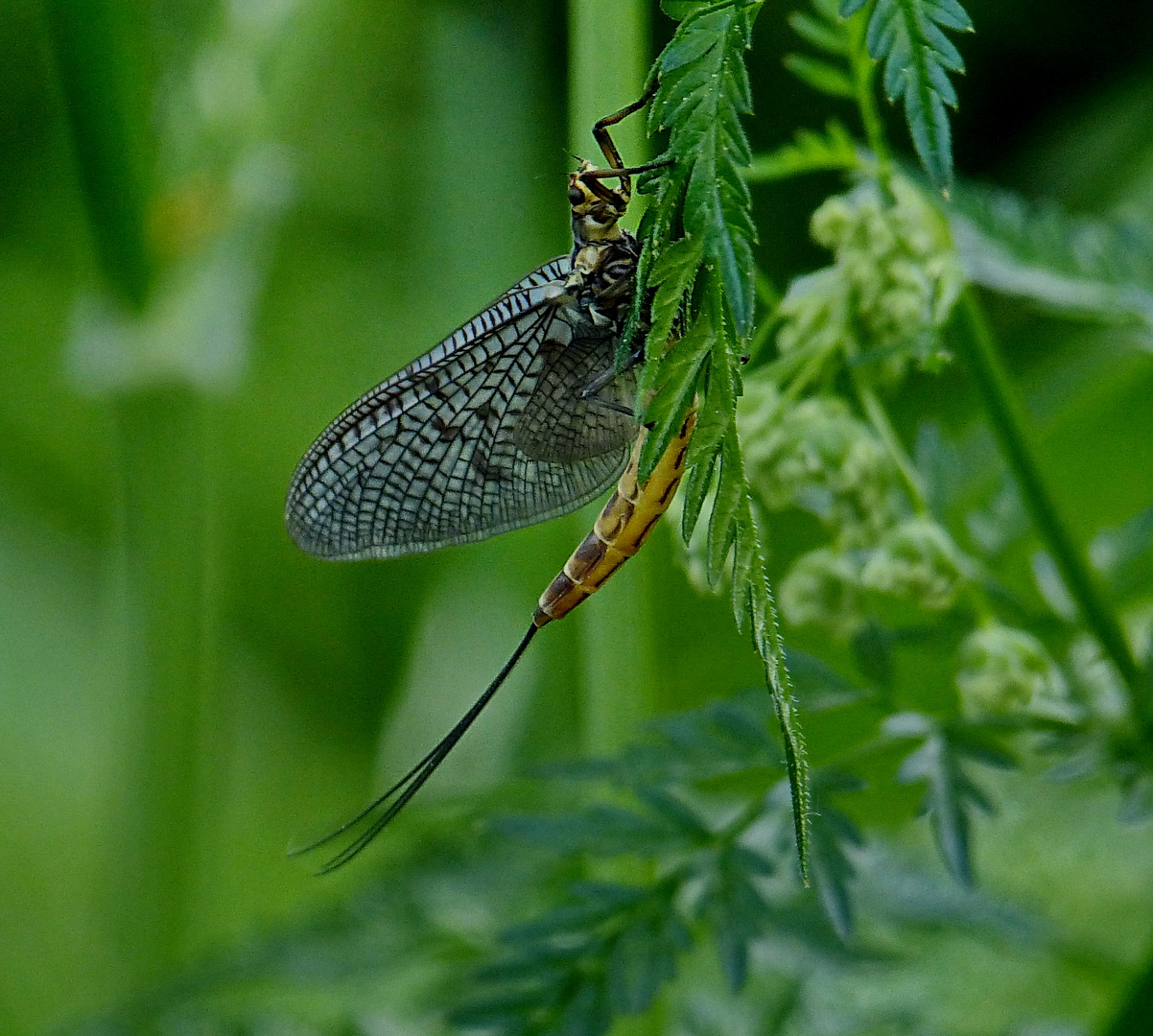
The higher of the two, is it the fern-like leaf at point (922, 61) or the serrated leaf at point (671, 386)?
the fern-like leaf at point (922, 61)

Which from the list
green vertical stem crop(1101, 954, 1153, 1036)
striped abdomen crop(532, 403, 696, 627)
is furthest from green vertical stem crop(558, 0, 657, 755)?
green vertical stem crop(1101, 954, 1153, 1036)

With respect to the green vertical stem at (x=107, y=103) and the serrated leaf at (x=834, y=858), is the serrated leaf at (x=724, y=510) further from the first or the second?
the green vertical stem at (x=107, y=103)

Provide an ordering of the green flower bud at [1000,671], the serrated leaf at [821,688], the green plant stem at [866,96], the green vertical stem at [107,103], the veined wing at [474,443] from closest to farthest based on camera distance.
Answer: the green plant stem at [866,96] < the green flower bud at [1000,671] < the serrated leaf at [821,688] < the veined wing at [474,443] < the green vertical stem at [107,103]

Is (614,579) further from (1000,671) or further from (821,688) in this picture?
(1000,671)

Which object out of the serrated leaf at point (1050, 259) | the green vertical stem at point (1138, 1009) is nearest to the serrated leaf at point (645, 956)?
the green vertical stem at point (1138, 1009)

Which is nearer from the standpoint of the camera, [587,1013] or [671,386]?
[671,386]

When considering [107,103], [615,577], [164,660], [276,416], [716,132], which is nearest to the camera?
[716,132]

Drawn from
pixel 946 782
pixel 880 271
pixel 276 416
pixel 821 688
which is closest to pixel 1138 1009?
pixel 946 782

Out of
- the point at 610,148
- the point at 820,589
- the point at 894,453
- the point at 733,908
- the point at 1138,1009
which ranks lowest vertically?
the point at 1138,1009
